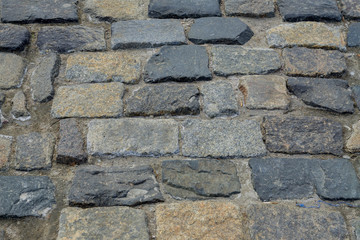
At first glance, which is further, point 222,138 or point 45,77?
point 45,77

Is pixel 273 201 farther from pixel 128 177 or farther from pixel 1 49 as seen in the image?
pixel 1 49

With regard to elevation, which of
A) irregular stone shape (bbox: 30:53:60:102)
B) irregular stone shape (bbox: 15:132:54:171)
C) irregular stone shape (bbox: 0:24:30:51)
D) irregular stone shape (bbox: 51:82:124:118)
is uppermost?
irregular stone shape (bbox: 0:24:30:51)

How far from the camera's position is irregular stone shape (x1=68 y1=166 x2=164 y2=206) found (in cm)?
185

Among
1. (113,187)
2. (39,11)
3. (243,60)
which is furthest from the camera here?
(39,11)

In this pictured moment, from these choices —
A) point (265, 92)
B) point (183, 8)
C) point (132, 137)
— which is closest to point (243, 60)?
point (265, 92)

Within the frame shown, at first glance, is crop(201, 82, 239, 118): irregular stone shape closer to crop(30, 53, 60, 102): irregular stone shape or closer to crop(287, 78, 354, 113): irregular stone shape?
crop(287, 78, 354, 113): irregular stone shape

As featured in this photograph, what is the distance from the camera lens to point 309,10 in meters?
2.85

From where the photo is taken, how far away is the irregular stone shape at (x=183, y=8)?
2.77 meters

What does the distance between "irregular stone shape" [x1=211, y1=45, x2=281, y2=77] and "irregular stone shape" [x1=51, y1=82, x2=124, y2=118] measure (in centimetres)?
60

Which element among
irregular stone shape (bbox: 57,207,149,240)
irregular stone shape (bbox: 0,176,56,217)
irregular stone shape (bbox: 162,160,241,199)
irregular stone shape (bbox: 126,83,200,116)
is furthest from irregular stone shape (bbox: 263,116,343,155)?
irregular stone shape (bbox: 0,176,56,217)

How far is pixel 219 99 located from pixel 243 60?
1.19 feet

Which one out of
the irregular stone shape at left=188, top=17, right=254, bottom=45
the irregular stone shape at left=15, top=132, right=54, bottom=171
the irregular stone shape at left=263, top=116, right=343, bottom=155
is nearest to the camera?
the irregular stone shape at left=15, top=132, right=54, bottom=171

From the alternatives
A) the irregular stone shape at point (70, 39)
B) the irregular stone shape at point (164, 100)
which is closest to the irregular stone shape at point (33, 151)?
the irregular stone shape at point (164, 100)

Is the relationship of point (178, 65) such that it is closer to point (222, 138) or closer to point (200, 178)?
point (222, 138)
